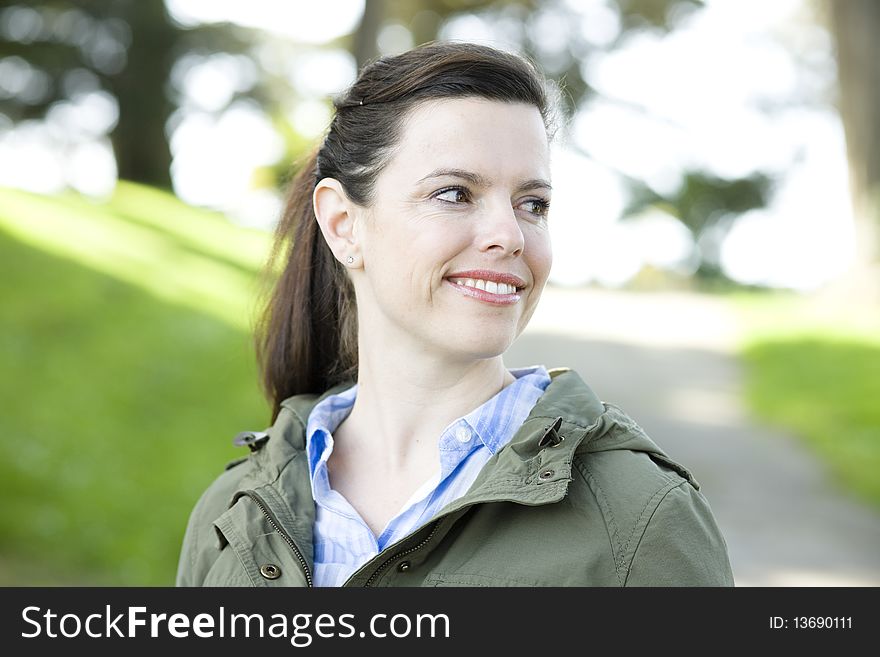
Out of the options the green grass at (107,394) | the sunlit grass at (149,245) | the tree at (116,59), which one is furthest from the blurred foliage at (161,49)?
the green grass at (107,394)

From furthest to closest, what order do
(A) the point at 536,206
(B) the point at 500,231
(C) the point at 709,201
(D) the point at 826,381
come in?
(C) the point at 709,201 < (D) the point at 826,381 < (A) the point at 536,206 < (B) the point at 500,231

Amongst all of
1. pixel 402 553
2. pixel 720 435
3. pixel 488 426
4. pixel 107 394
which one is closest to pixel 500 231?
pixel 488 426

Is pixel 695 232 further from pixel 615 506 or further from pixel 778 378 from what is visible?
pixel 615 506

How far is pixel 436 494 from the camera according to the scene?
7.14 ft

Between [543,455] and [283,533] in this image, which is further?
[283,533]

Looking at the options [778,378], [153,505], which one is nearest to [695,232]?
[778,378]

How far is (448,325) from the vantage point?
2.17 m

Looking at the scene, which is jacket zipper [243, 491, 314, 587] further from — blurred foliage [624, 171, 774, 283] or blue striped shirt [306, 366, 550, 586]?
blurred foliage [624, 171, 774, 283]

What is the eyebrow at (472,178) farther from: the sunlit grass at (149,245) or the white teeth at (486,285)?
the sunlit grass at (149,245)

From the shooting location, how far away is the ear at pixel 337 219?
2416 mm

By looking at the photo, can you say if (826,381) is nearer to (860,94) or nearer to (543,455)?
(860,94)

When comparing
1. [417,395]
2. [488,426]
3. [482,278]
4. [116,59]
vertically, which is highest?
[116,59]

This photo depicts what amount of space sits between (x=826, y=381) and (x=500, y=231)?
8.00 metres

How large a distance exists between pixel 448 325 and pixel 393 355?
0.71 feet
